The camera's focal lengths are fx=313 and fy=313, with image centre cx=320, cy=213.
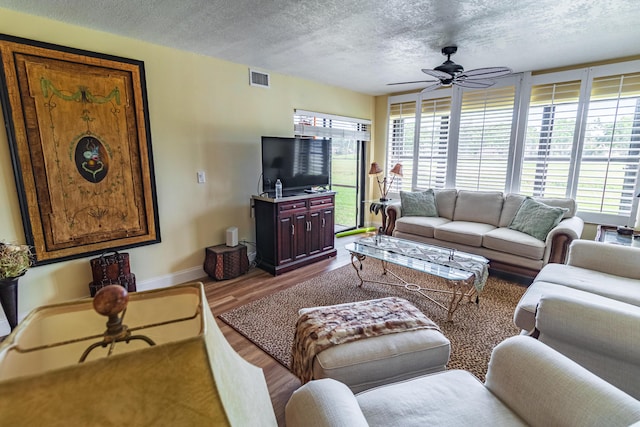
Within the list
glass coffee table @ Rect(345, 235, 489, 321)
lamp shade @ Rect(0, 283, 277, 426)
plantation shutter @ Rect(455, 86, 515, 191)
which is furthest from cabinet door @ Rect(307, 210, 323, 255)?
lamp shade @ Rect(0, 283, 277, 426)

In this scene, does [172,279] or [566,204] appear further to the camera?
[566,204]

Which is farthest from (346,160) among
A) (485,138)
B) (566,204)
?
(566,204)

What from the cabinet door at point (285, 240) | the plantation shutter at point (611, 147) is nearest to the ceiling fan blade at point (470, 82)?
the plantation shutter at point (611, 147)

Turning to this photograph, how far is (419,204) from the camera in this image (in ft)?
15.0

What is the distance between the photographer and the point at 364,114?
5555 millimetres

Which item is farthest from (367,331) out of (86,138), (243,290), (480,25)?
(86,138)

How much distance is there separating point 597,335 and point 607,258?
1316 millimetres

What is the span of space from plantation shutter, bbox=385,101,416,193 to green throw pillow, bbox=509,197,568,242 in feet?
6.31

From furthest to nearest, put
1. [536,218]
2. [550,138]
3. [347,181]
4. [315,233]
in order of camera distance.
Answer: [347,181]
[315,233]
[550,138]
[536,218]

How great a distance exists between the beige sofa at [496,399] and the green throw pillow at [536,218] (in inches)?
108

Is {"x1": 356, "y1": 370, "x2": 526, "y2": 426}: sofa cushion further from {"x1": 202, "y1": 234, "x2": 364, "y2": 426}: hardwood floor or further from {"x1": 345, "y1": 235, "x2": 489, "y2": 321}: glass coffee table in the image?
{"x1": 345, "y1": 235, "x2": 489, "y2": 321}: glass coffee table

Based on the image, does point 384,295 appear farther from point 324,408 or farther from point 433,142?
point 433,142

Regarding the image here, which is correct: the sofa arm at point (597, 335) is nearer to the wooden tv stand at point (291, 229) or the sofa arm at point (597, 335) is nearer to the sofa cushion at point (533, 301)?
the sofa cushion at point (533, 301)

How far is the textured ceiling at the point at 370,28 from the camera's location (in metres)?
2.23
